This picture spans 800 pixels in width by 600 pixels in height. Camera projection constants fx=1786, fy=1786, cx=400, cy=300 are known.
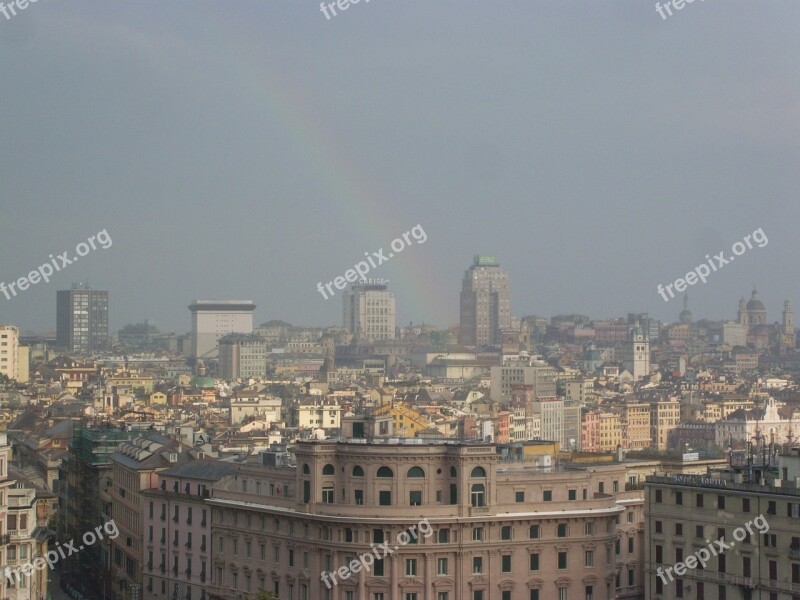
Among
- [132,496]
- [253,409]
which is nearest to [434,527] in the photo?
[132,496]

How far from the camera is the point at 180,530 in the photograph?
7212 centimetres

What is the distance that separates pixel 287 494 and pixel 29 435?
6604 centimetres

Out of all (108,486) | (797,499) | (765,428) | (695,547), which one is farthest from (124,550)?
(765,428)

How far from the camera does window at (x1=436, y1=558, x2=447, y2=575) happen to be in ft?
199

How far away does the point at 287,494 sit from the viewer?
2554 inches

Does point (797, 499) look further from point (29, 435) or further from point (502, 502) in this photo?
point (29, 435)

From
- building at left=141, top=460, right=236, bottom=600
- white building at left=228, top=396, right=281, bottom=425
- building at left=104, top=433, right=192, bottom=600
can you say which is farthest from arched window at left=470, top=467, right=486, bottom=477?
white building at left=228, top=396, right=281, bottom=425

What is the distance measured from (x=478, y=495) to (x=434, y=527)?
86.9 inches

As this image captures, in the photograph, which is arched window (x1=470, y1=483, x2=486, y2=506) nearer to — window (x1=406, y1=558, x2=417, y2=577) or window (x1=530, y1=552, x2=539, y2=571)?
window (x1=530, y1=552, x2=539, y2=571)

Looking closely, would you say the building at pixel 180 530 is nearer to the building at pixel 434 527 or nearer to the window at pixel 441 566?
the building at pixel 434 527

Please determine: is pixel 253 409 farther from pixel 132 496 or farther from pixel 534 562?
pixel 534 562

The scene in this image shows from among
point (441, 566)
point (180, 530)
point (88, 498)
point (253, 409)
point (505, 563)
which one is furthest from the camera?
point (253, 409)

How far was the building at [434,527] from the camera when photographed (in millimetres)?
60562

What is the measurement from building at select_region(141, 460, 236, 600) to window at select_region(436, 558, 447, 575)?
12.1 meters
